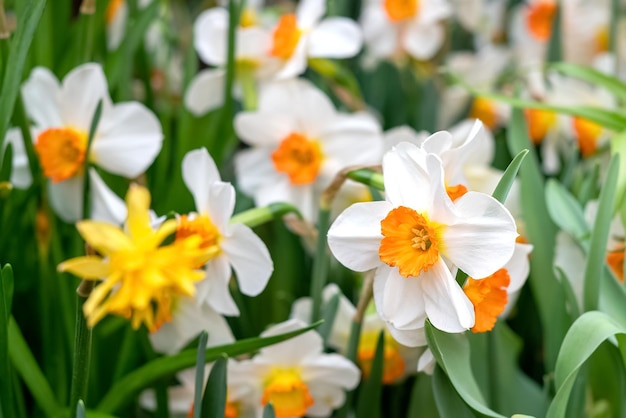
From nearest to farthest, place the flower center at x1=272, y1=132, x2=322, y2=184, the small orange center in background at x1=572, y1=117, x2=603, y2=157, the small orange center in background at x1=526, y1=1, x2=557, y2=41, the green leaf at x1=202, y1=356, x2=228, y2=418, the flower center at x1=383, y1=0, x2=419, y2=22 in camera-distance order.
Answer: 1. the green leaf at x1=202, y1=356, x2=228, y2=418
2. the flower center at x1=272, y1=132, x2=322, y2=184
3. the small orange center in background at x1=572, y1=117, x2=603, y2=157
4. the flower center at x1=383, y1=0, x2=419, y2=22
5. the small orange center in background at x1=526, y1=1, x2=557, y2=41

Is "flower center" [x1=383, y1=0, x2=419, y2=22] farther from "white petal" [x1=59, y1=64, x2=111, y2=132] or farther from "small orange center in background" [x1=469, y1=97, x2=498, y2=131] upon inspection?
"white petal" [x1=59, y1=64, x2=111, y2=132]

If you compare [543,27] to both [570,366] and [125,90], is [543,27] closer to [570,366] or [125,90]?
[125,90]

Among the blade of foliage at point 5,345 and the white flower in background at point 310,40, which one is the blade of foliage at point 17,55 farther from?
the white flower in background at point 310,40

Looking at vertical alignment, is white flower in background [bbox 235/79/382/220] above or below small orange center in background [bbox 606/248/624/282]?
above

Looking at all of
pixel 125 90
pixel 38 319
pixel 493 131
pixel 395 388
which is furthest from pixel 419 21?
pixel 38 319

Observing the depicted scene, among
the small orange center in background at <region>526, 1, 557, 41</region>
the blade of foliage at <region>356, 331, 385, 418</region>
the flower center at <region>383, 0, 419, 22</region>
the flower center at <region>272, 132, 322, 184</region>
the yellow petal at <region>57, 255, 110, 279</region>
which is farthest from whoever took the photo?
the small orange center in background at <region>526, 1, 557, 41</region>

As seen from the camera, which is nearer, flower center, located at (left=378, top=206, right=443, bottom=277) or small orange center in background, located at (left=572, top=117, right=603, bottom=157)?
flower center, located at (left=378, top=206, right=443, bottom=277)

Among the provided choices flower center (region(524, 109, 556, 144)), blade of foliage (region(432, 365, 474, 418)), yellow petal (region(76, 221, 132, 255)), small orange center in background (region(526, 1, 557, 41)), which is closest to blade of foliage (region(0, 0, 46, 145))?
yellow petal (region(76, 221, 132, 255))
